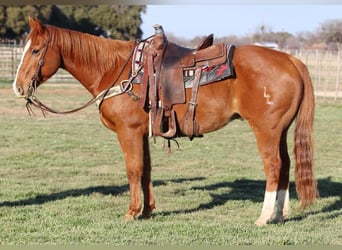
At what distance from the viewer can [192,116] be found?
18.2 ft

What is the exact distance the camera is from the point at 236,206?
648cm

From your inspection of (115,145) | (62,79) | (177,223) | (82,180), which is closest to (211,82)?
(177,223)

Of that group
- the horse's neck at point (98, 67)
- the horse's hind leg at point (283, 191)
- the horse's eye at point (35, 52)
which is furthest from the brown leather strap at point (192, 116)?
the horse's eye at point (35, 52)

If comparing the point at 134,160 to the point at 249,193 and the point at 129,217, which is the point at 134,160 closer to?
the point at 129,217

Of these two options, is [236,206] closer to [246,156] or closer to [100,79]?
[100,79]

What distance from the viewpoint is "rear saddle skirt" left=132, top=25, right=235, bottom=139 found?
5.52m

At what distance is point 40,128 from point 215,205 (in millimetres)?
8441

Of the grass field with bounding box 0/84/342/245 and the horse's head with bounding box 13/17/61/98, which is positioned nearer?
the grass field with bounding box 0/84/342/245

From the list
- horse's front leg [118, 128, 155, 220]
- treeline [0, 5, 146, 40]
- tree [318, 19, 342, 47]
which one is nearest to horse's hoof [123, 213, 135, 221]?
horse's front leg [118, 128, 155, 220]

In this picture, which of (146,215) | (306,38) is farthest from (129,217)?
(306,38)

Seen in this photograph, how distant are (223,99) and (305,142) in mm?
998

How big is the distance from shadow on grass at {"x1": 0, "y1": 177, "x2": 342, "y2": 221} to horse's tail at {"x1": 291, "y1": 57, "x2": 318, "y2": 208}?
15.9 inches

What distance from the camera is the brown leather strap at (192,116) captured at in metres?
5.52

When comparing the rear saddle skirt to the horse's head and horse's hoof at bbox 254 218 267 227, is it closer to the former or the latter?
the horse's head
